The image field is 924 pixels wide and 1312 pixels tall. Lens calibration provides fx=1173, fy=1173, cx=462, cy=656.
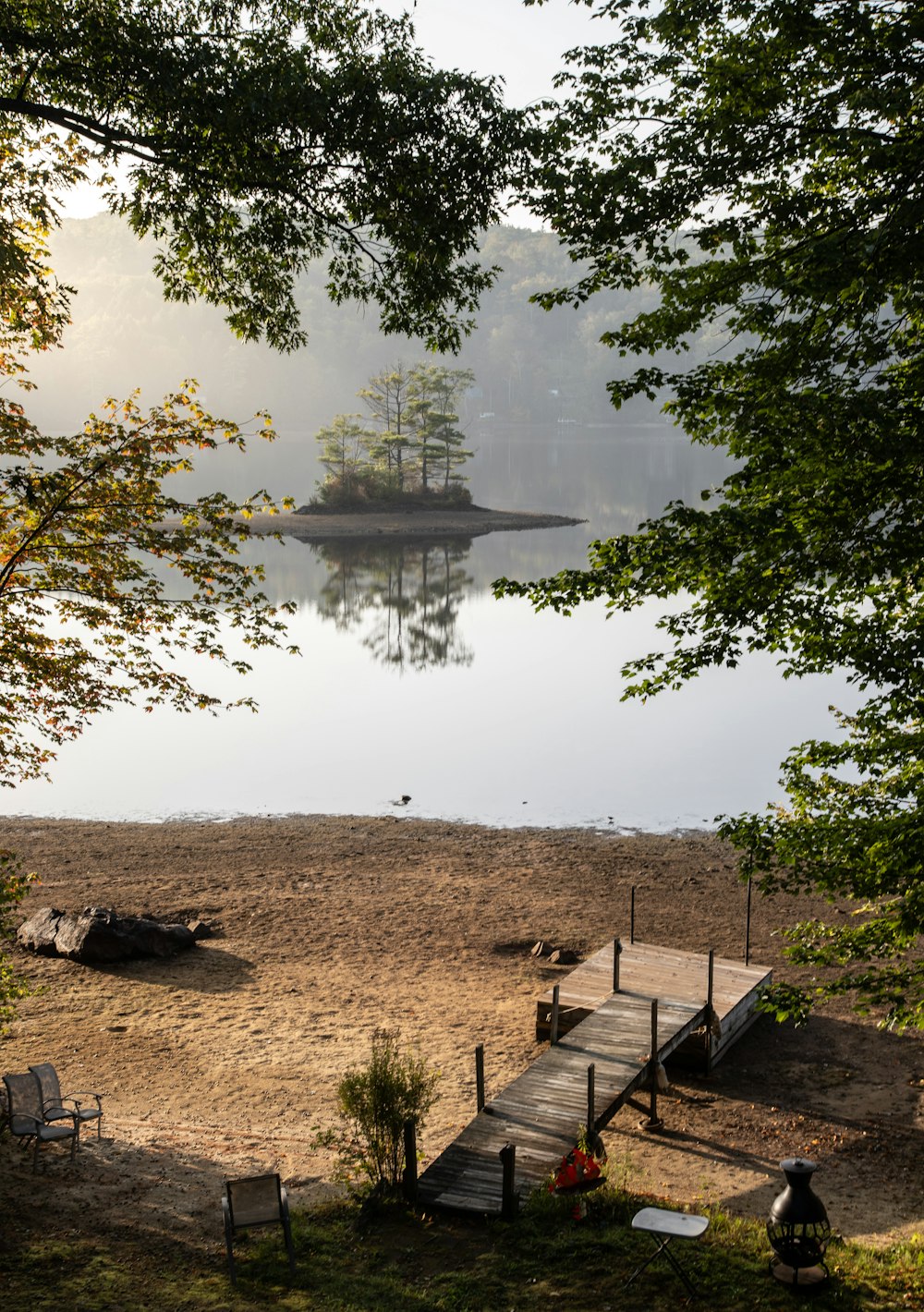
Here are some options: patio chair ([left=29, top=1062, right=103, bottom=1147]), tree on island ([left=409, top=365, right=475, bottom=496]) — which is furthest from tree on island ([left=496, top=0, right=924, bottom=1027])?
tree on island ([left=409, top=365, right=475, bottom=496])

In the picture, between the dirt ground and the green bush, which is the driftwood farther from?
the green bush

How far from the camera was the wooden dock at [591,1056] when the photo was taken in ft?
31.5

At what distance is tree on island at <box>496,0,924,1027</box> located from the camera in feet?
25.5

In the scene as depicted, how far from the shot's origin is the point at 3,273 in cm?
953

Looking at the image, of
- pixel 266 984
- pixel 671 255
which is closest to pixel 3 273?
pixel 671 255

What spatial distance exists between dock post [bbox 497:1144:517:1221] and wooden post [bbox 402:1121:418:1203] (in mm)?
701

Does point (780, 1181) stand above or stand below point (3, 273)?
below

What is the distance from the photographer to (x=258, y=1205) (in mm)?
8211

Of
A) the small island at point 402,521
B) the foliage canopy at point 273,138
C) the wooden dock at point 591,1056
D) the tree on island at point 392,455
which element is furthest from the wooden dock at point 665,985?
the tree on island at point 392,455

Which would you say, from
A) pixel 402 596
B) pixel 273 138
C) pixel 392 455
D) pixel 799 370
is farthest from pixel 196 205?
pixel 392 455

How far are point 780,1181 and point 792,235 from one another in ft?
26.3

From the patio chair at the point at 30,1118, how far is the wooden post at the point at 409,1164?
2.99m

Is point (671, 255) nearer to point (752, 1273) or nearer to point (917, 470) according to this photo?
point (917, 470)

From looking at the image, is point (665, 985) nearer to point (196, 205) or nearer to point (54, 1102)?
point (54, 1102)
